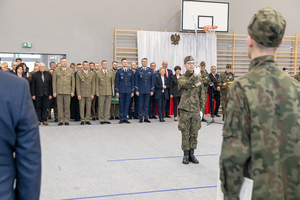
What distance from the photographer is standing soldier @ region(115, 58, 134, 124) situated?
7.83 meters

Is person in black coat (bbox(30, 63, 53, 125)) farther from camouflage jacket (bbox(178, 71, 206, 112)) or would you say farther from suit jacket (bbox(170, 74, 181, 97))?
camouflage jacket (bbox(178, 71, 206, 112))

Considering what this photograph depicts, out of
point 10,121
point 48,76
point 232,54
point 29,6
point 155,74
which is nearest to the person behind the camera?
point 10,121

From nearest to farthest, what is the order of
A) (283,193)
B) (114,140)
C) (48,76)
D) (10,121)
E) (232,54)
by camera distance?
1. (10,121)
2. (283,193)
3. (114,140)
4. (48,76)
5. (232,54)

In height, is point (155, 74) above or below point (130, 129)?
above

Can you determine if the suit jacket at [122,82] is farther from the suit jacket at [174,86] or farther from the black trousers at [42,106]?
the black trousers at [42,106]

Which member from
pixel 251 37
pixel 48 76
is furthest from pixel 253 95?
pixel 48 76

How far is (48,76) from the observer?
7.54 m

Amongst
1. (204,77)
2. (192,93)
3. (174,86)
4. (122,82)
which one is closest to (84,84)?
(122,82)

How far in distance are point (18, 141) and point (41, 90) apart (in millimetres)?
6761

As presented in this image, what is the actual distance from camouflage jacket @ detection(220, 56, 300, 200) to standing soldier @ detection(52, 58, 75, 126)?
22.0ft

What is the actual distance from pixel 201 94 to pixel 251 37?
9.37 feet

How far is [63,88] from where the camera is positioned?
745 centimetres

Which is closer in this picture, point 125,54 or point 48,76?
point 48,76

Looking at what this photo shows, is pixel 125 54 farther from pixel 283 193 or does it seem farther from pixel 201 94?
pixel 283 193
